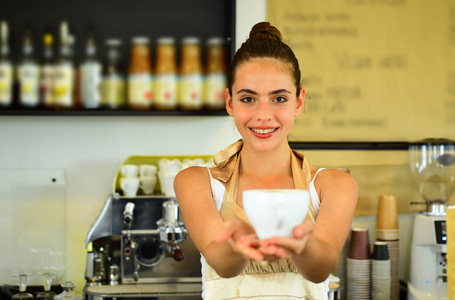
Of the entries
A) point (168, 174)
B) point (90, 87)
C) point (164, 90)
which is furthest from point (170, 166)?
point (90, 87)

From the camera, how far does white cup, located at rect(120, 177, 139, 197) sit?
2.20 m

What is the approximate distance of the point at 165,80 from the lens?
231cm

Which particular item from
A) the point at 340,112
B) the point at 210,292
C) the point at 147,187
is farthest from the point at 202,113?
the point at 210,292

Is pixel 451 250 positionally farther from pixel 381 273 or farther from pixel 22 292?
pixel 22 292

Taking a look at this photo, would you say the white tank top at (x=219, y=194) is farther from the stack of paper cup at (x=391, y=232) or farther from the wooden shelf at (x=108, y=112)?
the stack of paper cup at (x=391, y=232)

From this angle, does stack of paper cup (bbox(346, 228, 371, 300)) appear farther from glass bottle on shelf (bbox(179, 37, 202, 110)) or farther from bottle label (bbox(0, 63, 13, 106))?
bottle label (bbox(0, 63, 13, 106))

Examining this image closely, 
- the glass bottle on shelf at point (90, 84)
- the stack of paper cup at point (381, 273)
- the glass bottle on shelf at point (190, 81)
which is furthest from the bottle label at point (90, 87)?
the stack of paper cup at point (381, 273)

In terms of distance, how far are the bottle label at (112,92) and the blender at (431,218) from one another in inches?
48.1

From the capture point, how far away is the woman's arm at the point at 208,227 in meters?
0.99

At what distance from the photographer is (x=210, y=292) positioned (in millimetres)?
1378

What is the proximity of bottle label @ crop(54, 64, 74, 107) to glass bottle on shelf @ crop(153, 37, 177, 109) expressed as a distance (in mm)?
325

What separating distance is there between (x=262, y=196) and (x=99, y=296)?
1280 millimetres

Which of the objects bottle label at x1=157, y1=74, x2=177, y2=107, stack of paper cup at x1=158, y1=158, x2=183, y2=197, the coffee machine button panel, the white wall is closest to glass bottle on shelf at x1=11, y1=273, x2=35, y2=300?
the white wall

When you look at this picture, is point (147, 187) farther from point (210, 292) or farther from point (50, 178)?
point (210, 292)
